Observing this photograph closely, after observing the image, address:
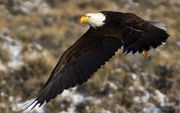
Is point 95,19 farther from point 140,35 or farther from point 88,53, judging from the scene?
point 140,35

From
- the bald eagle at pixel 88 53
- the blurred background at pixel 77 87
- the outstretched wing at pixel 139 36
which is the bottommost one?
the outstretched wing at pixel 139 36

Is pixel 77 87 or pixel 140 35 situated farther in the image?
pixel 77 87

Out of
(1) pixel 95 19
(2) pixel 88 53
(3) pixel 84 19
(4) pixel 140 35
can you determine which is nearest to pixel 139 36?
(4) pixel 140 35

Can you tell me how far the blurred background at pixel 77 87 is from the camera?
23.7ft

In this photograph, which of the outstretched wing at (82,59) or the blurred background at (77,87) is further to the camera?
the blurred background at (77,87)

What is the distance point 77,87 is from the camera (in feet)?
24.8

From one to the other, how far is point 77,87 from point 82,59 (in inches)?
72.0

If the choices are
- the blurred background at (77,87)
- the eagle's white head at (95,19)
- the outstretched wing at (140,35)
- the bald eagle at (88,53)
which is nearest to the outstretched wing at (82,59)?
the bald eagle at (88,53)

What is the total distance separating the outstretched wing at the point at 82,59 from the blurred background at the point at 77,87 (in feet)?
5.05

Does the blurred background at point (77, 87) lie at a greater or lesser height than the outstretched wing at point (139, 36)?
greater

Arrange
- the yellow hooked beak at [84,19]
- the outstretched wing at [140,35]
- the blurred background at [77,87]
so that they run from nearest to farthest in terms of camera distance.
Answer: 1. the outstretched wing at [140,35]
2. the yellow hooked beak at [84,19]
3. the blurred background at [77,87]

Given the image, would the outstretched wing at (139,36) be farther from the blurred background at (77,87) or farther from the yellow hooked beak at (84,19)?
the blurred background at (77,87)

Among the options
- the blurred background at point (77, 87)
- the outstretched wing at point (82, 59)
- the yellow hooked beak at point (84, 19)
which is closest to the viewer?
the yellow hooked beak at point (84, 19)

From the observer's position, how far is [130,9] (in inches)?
474
